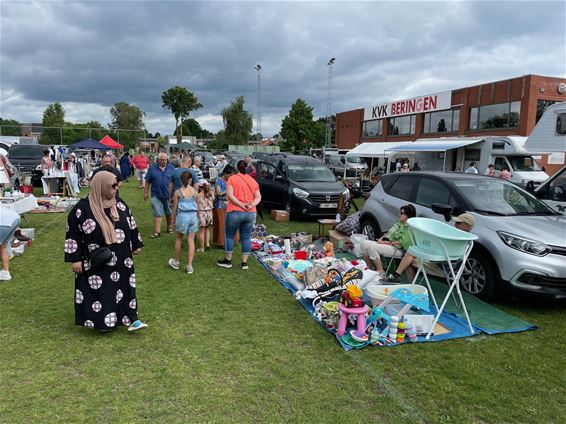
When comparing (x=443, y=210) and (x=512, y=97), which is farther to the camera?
(x=512, y=97)

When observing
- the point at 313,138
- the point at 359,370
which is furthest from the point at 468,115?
the point at 359,370

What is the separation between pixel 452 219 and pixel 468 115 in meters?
27.6

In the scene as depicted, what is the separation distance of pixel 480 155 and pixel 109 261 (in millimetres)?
19043

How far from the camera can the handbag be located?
148 inches

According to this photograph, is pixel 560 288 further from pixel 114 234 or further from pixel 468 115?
pixel 468 115

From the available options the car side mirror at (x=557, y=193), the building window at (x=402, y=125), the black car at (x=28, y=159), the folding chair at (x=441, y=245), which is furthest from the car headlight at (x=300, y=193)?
the building window at (x=402, y=125)

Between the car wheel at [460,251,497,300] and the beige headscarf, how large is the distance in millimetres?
4281

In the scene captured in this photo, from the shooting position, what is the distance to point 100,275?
390 cm

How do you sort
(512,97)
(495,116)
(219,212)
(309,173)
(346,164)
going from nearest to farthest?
(219,212) < (309,173) < (512,97) < (346,164) < (495,116)

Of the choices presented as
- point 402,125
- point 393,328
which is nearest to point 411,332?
point 393,328

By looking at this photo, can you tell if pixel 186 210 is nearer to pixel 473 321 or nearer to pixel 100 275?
pixel 100 275

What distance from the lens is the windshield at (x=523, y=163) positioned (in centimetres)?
1761

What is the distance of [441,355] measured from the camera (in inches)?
152

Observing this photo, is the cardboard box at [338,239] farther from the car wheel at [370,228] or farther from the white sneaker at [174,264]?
the white sneaker at [174,264]
